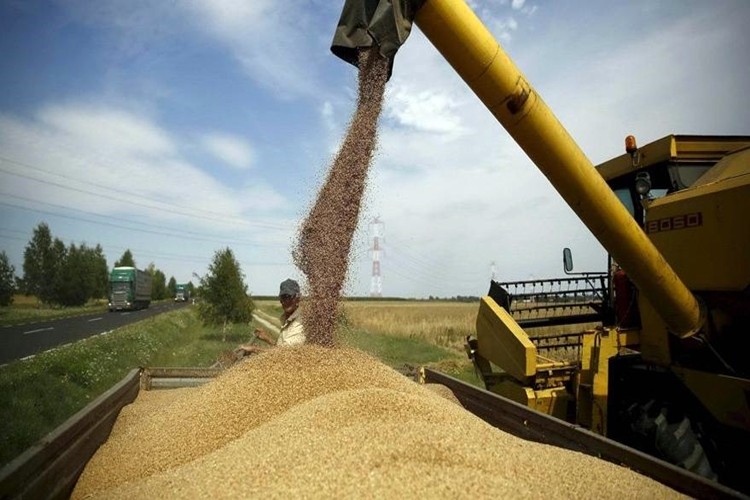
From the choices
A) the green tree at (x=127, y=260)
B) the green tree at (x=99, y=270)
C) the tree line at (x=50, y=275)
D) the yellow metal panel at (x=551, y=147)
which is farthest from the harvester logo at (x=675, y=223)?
the green tree at (x=127, y=260)

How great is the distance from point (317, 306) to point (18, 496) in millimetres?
2518

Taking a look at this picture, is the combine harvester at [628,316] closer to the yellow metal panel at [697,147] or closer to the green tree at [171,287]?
the yellow metal panel at [697,147]

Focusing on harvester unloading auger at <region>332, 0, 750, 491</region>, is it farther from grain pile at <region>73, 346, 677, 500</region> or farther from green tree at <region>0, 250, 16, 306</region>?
green tree at <region>0, 250, 16, 306</region>

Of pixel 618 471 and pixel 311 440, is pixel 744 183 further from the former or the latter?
pixel 311 440

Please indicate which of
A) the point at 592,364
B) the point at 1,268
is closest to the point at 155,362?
the point at 592,364

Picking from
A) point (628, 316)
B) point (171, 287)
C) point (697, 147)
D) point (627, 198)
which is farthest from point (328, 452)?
point (171, 287)

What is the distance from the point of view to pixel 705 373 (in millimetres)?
3115

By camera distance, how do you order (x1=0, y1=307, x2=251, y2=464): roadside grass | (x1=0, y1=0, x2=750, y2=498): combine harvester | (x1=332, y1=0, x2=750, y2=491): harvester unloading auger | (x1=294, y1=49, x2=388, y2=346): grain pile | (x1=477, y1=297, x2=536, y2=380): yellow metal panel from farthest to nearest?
1. (x1=0, y1=307, x2=251, y2=464): roadside grass
2. (x1=477, y1=297, x2=536, y2=380): yellow metal panel
3. (x1=294, y1=49, x2=388, y2=346): grain pile
4. (x1=332, y1=0, x2=750, y2=491): harvester unloading auger
5. (x1=0, y1=0, x2=750, y2=498): combine harvester

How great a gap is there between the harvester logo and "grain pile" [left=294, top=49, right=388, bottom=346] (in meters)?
2.23

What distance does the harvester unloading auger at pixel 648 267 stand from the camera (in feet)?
8.49

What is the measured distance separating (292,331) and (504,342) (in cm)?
199

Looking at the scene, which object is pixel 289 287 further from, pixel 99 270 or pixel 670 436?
pixel 99 270

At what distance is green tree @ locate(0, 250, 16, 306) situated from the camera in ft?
147

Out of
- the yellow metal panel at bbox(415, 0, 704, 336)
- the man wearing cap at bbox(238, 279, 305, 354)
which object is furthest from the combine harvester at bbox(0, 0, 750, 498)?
the man wearing cap at bbox(238, 279, 305, 354)
